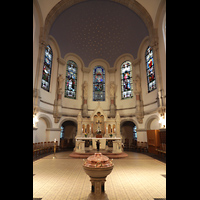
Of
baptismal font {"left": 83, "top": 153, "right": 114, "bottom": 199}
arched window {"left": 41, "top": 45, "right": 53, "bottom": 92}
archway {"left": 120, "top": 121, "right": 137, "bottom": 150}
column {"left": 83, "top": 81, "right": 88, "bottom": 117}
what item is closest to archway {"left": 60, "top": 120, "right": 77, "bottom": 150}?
column {"left": 83, "top": 81, "right": 88, "bottom": 117}

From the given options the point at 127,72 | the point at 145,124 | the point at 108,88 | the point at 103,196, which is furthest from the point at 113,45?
the point at 103,196

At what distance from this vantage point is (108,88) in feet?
62.3

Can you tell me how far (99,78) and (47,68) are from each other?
6915 mm

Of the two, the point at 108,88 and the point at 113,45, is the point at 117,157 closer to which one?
the point at 108,88

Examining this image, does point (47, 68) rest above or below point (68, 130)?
above

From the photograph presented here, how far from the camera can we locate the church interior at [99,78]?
12109 mm

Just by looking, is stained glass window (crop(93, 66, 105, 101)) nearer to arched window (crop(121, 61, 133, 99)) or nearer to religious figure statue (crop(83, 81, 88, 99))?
religious figure statue (crop(83, 81, 88, 99))

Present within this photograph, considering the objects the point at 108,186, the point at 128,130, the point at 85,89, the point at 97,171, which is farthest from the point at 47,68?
the point at 97,171

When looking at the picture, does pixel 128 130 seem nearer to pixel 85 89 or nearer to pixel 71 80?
pixel 85 89

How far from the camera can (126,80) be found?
18281 mm

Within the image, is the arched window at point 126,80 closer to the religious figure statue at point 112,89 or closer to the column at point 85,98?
the religious figure statue at point 112,89

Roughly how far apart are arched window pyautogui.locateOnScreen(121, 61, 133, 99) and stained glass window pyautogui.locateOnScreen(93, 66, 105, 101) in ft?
8.30
